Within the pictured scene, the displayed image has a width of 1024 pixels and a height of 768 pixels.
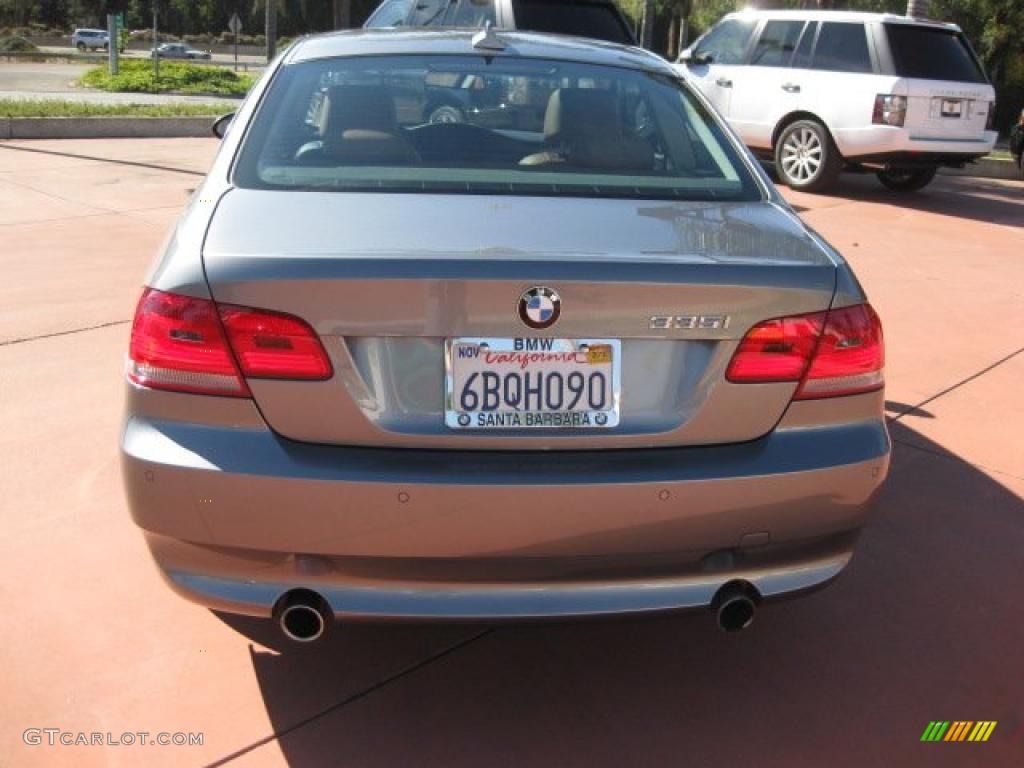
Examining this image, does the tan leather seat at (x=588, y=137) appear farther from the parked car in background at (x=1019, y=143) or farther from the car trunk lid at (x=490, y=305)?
the parked car in background at (x=1019, y=143)

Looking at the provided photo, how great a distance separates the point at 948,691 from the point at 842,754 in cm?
47

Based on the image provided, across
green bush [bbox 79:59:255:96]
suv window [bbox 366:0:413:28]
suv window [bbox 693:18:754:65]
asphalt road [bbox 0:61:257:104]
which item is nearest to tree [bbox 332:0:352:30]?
green bush [bbox 79:59:255:96]

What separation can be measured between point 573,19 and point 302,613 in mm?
9371

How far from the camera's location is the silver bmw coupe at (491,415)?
7.97 ft

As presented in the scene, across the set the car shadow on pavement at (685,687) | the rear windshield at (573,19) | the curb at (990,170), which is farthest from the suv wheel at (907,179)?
the car shadow on pavement at (685,687)

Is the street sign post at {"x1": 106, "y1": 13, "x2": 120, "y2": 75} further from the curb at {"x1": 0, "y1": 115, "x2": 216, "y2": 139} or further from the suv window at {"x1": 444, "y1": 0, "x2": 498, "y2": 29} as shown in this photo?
the suv window at {"x1": 444, "y1": 0, "x2": 498, "y2": 29}

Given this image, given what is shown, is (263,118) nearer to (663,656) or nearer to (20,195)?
(663,656)

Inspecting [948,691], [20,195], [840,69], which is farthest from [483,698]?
[840,69]

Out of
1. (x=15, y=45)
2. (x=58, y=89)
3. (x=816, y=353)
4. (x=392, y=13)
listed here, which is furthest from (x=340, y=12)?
(x=816, y=353)

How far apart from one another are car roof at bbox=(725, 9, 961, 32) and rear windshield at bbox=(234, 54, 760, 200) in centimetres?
911

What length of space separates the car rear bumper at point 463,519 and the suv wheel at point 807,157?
1022cm

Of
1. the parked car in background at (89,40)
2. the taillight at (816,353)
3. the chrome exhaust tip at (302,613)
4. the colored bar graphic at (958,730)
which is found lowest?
the colored bar graphic at (958,730)

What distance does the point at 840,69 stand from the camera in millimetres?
12141

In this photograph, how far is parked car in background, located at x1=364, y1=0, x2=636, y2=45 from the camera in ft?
34.7
